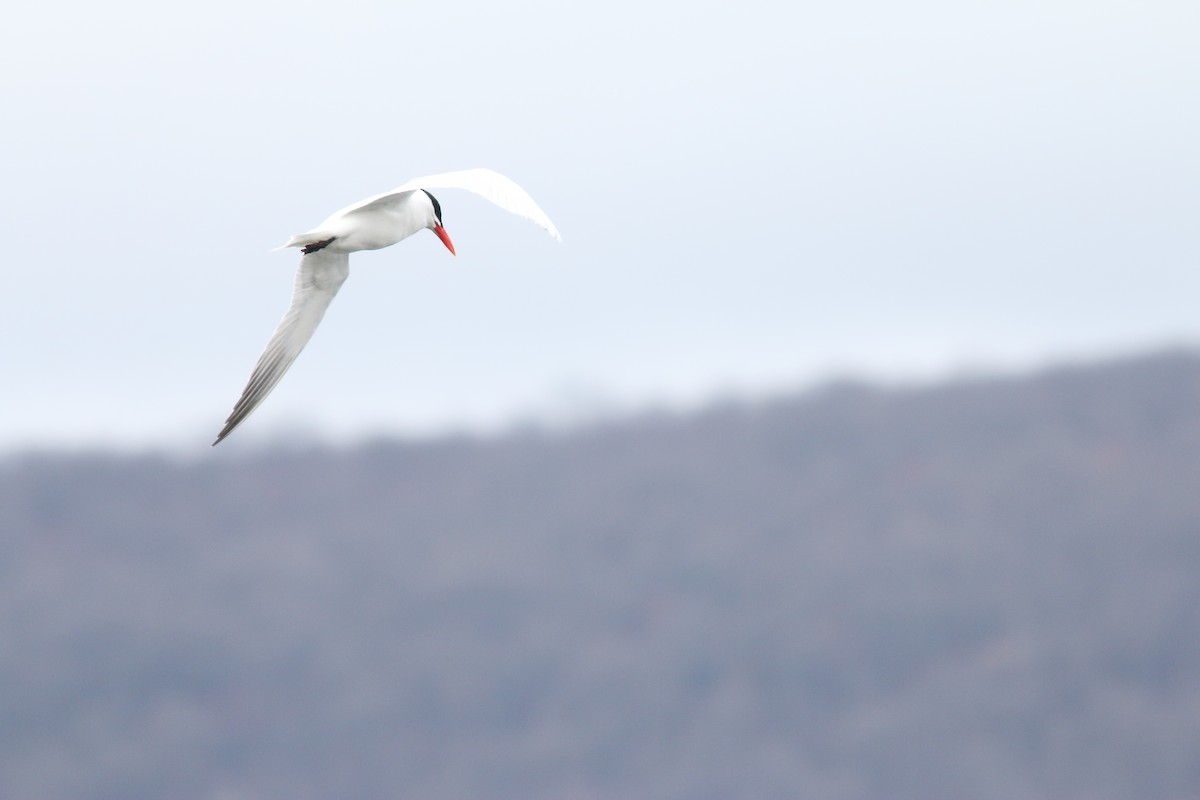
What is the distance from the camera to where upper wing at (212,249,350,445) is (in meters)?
17.7

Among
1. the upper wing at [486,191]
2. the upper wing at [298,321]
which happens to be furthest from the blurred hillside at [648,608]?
the upper wing at [486,191]

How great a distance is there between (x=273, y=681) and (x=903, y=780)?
3079 cm

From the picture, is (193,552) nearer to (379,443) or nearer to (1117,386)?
(379,443)

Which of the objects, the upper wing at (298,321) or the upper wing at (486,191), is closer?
the upper wing at (486,191)

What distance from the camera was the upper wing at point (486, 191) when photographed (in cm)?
1549

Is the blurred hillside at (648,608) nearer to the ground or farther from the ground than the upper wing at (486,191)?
Answer: nearer to the ground

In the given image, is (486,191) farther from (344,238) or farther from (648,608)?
(648,608)

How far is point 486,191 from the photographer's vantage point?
15969mm

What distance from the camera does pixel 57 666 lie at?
110m

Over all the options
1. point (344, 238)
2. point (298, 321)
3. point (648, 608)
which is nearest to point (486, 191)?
point (344, 238)

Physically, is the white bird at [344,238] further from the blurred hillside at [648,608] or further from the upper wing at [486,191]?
the blurred hillside at [648,608]

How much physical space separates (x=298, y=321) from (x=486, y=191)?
2555mm

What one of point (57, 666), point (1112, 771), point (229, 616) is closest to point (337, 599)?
point (229, 616)

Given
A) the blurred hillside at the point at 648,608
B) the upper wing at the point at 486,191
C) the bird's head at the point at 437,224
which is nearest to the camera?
the upper wing at the point at 486,191
